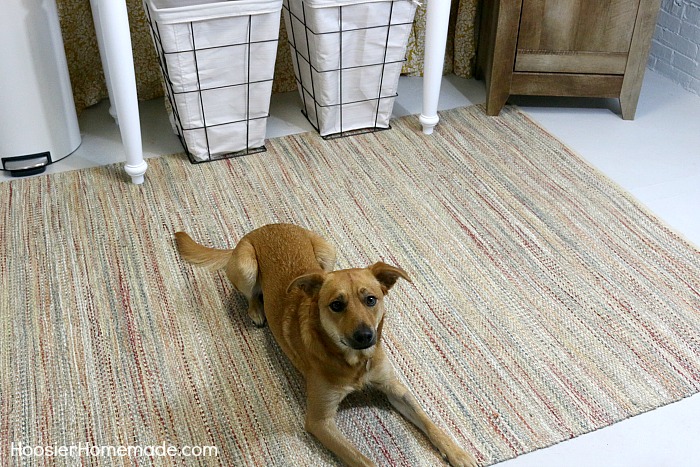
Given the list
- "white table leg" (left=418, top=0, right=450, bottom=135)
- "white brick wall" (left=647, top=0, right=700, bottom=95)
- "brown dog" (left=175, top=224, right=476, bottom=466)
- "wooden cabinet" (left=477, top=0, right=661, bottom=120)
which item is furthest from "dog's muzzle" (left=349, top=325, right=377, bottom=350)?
"white brick wall" (left=647, top=0, right=700, bottom=95)

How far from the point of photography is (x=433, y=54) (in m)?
2.15

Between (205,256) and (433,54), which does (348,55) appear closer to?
(433,54)

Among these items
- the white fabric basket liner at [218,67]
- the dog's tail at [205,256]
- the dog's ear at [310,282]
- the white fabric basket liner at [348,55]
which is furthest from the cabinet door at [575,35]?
the dog's ear at [310,282]

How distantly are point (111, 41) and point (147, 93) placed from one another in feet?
2.16

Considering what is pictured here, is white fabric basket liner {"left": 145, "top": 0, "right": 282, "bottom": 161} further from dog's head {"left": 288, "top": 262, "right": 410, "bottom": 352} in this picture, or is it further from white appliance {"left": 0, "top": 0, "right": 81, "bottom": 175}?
dog's head {"left": 288, "top": 262, "right": 410, "bottom": 352}

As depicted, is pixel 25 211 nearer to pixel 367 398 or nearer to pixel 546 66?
pixel 367 398

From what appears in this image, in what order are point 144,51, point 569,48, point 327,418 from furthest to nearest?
point 144,51 → point 569,48 → point 327,418

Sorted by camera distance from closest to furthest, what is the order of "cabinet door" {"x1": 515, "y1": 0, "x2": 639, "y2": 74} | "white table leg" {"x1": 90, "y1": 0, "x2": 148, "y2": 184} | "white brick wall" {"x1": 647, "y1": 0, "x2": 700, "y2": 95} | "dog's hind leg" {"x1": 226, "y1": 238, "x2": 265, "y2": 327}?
1. "dog's hind leg" {"x1": 226, "y1": 238, "x2": 265, "y2": 327}
2. "white table leg" {"x1": 90, "y1": 0, "x2": 148, "y2": 184}
3. "cabinet door" {"x1": 515, "y1": 0, "x2": 639, "y2": 74}
4. "white brick wall" {"x1": 647, "y1": 0, "x2": 700, "y2": 95}

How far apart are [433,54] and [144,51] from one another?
3.10 feet

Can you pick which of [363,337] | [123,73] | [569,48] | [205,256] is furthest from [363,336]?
[569,48]

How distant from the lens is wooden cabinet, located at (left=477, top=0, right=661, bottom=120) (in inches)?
86.2

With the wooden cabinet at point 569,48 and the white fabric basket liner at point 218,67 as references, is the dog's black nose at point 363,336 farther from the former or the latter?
the wooden cabinet at point 569,48

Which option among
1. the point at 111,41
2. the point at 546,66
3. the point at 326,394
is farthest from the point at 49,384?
the point at 546,66

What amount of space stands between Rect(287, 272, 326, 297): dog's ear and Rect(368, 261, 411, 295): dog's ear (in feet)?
0.31
